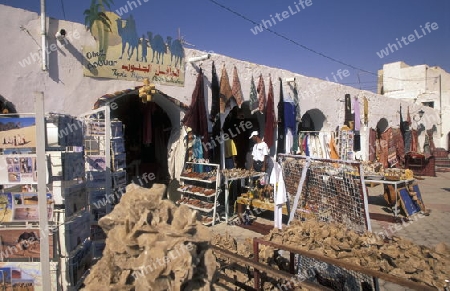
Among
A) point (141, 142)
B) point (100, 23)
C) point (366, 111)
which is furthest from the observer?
point (366, 111)

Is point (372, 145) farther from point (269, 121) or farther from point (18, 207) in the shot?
point (18, 207)

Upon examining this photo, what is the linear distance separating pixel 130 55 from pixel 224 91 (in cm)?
275

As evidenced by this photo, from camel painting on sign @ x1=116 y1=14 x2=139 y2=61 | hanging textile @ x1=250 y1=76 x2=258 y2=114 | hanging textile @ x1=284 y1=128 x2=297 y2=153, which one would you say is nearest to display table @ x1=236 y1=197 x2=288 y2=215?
hanging textile @ x1=250 y1=76 x2=258 y2=114

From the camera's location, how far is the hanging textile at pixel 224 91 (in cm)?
823

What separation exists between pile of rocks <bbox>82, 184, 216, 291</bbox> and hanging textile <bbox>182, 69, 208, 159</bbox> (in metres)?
5.26

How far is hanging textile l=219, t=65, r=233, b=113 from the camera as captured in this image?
27.0 ft

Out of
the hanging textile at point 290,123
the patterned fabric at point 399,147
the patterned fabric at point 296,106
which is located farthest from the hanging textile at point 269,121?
the patterned fabric at point 399,147

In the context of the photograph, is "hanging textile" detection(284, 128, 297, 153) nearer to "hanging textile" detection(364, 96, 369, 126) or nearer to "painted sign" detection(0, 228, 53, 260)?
"hanging textile" detection(364, 96, 369, 126)

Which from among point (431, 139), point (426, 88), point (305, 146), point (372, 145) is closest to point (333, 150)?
point (305, 146)

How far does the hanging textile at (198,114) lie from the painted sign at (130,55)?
498 mm

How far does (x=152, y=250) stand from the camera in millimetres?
1964

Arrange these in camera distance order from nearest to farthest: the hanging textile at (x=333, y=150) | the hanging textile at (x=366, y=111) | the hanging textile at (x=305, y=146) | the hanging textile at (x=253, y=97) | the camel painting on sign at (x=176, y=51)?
1. the camel painting on sign at (x=176, y=51)
2. the hanging textile at (x=253, y=97)
3. the hanging textile at (x=305, y=146)
4. the hanging textile at (x=333, y=150)
5. the hanging textile at (x=366, y=111)

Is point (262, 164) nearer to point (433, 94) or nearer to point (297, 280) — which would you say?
point (297, 280)

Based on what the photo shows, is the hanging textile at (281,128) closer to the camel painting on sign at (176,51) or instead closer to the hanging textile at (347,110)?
the camel painting on sign at (176,51)
